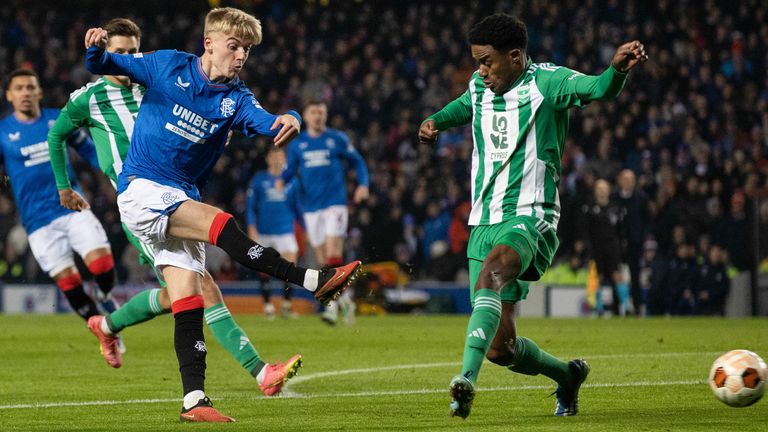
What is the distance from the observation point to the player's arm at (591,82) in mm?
5660

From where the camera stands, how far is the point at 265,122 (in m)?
6.27

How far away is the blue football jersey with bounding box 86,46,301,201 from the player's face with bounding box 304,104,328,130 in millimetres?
9397

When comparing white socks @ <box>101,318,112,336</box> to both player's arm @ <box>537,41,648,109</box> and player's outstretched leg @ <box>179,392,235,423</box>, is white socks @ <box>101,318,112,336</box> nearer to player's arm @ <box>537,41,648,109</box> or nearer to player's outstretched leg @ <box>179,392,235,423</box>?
player's outstretched leg @ <box>179,392,235,423</box>

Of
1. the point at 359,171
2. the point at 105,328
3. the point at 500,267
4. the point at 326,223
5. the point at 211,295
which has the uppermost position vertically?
the point at 500,267

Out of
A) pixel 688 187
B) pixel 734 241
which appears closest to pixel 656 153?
pixel 688 187

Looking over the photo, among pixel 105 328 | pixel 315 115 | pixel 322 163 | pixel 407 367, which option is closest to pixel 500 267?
pixel 105 328

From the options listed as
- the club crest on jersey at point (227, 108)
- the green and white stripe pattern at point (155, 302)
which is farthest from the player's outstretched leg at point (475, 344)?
the green and white stripe pattern at point (155, 302)

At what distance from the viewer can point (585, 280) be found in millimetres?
19922

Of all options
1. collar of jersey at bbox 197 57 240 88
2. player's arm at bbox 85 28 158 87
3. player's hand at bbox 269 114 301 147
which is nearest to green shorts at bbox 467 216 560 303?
player's hand at bbox 269 114 301 147

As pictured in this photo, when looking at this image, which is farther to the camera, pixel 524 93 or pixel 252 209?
pixel 252 209

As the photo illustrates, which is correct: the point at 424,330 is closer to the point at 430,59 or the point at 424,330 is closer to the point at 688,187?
the point at 688,187

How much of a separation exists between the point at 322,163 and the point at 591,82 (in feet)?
34.7

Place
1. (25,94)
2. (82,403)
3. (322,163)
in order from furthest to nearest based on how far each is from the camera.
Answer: (322,163) → (25,94) → (82,403)

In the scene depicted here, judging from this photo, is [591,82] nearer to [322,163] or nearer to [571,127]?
[322,163]
